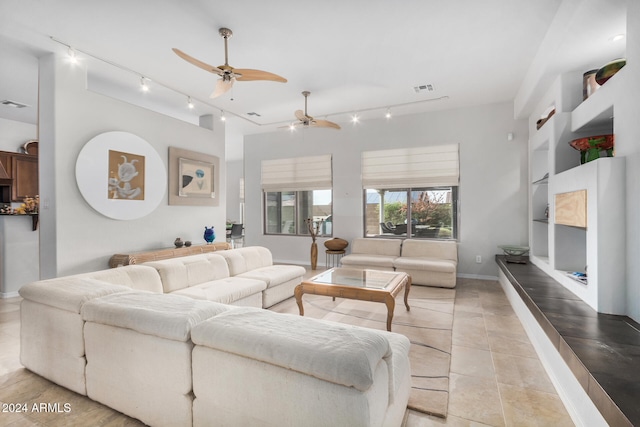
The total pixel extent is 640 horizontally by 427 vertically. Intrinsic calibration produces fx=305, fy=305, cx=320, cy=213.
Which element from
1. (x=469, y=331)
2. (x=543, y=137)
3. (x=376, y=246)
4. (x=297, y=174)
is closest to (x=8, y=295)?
(x=297, y=174)

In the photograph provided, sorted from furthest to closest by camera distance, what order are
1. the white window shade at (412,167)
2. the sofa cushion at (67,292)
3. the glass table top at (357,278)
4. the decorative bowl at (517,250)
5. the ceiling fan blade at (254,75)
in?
the white window shade at (412,167) → the decorative bowl at (517,250) → the glass table top at (357,278) → the ceiling fan blade at (254,75) → the sofa cushion at (67,292)

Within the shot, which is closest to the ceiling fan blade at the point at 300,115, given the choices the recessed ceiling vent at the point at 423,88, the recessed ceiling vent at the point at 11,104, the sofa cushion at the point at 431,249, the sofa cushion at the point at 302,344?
the recessed ceiling vent at the point at 423,88

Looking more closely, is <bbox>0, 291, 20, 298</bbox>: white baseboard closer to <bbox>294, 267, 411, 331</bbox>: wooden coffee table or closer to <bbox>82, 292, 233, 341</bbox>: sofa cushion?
<bbox>82, 292, 233, 341</bbox>: sofa cushion

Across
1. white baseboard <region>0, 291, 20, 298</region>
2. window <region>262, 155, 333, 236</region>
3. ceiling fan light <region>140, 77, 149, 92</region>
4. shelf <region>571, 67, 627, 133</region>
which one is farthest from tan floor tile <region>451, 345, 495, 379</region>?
white baseboard <region>0, 291, 20, 298</region>

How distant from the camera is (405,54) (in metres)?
3.56

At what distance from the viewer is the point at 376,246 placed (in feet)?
19.0

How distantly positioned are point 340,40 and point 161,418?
3505 millimetres

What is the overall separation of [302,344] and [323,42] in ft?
10.3

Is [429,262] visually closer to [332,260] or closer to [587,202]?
[332,260]

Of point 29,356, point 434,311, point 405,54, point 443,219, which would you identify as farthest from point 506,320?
point 29,356

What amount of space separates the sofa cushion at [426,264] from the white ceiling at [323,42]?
8.83 ft

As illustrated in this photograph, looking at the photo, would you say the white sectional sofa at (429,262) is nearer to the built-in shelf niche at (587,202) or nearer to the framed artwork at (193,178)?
the built-in shelf niche at (587,202)

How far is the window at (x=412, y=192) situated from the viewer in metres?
5.73

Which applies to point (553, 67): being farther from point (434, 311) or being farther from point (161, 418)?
point (161, 418)
